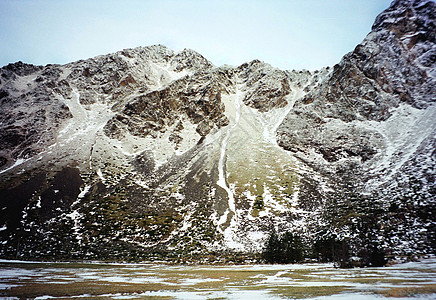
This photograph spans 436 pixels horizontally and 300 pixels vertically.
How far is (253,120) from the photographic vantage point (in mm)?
131750

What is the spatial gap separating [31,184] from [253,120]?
95.8m

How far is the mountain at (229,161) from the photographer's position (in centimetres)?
5759

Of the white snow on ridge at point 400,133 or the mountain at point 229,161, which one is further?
the white snow on ridge at point 400,133

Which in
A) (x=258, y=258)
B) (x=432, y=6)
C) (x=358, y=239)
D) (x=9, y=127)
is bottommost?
(x=258, y=258)

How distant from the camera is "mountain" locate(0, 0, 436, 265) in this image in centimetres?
5759

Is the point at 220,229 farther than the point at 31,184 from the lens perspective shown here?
No

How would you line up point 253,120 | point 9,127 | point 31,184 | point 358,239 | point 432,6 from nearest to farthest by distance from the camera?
point 358,239 → point 31,184 → point 432,6 → point 9,127 → point 253,120

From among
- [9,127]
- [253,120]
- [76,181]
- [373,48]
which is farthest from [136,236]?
[373,48]

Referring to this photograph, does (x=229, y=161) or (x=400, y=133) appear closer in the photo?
(x=400, y=133)

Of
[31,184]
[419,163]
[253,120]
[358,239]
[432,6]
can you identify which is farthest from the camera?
[253,120]

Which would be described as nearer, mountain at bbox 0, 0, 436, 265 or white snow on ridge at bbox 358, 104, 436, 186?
mountain at bbox 0, 0, 436, 265

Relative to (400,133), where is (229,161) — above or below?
below

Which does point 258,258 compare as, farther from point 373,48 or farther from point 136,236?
point 373,48

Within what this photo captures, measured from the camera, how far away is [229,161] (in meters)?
97.0
